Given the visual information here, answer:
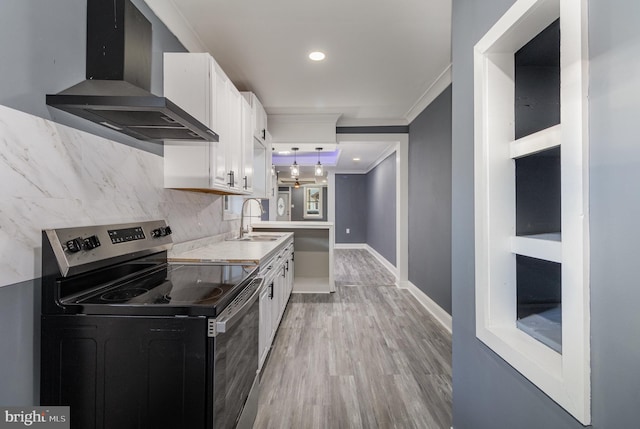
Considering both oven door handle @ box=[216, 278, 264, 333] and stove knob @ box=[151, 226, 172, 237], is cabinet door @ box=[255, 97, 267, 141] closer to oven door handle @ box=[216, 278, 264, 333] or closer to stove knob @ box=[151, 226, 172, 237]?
stove knob @ box=[151, 226, 172, 237]

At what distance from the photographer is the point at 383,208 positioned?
7.05 m

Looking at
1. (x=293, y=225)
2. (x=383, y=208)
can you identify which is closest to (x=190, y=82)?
(x=293, y=225)

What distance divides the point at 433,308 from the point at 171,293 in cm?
316

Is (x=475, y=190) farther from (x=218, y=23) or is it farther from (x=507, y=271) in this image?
(x=218, y=23)

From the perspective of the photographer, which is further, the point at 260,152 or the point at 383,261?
the point at 383,261

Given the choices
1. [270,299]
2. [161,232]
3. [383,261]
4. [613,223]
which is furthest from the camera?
[383,261]

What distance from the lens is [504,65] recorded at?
1250 mm

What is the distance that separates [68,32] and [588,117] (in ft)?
6.36

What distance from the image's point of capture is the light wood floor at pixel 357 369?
1.83m

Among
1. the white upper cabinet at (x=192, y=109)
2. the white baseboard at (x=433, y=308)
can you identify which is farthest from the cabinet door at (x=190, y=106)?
the white baseboard at (x=433, y=308)

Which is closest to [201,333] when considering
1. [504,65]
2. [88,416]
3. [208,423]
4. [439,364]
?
[208,423]

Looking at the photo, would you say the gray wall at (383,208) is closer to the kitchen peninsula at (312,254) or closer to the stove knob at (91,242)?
the kitchen peninsula at (312,254)

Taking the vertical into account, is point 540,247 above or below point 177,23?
below

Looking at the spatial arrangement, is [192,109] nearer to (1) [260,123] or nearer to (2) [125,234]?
(2) [125,234]
